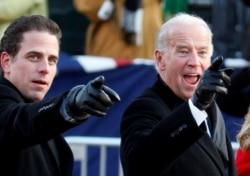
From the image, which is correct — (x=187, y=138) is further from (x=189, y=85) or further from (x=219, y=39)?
(x=219, y=39)

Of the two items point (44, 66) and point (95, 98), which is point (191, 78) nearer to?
point (44, 66)

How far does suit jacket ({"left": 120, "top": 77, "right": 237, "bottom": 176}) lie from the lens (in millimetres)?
4871

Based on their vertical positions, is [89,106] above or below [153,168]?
above

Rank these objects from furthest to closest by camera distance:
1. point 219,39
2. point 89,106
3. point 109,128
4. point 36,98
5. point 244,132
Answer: point 219,39
point 109,128
point 244,132
point 36,98
point 89,106

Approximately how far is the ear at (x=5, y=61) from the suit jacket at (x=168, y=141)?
1.99 ft

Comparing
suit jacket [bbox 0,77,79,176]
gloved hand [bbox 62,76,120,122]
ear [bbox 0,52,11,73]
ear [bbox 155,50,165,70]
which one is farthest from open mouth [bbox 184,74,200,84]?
gloved hand [bbox 62,76,120,122]

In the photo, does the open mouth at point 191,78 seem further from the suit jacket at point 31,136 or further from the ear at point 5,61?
the ear at point 5,61

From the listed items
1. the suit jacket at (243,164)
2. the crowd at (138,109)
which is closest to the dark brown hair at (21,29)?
the crowd at (138,109)

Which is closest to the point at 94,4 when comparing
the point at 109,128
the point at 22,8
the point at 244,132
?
the point at 22,8

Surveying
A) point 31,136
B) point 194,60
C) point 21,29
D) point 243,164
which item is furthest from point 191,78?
point 31,136

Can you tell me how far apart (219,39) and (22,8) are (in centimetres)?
243

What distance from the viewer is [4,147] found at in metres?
4.88

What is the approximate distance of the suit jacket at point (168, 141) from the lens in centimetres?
487

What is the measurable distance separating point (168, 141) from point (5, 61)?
0.90 m
